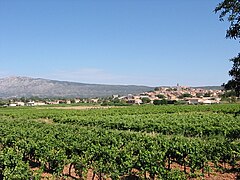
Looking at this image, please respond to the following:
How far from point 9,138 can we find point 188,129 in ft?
50.8

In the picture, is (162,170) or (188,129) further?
(188,129)

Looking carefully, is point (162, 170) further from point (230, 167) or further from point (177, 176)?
point (230, 167)

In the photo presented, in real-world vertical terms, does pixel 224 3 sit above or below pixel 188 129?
above

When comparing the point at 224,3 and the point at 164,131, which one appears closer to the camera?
the point at 224,3

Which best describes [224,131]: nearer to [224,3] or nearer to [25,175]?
[224,3]

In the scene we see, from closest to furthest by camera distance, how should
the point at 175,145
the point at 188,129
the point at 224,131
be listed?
the point at 175,145, the point at 224,131, the point at 188,129

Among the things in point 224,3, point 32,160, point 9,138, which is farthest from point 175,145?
point 9,138

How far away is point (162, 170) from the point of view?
10.9 m

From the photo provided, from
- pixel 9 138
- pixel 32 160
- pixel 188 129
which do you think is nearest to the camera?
pixel 32 160

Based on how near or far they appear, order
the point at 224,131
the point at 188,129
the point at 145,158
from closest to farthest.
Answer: the point at 145,158 → the point at 224,131 → the point at 188,129

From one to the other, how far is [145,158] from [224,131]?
1474cm

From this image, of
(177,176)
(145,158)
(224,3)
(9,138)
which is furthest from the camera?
(9,138)

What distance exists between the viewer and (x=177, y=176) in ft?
33.7

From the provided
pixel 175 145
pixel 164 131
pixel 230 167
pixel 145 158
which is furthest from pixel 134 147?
pixel 164 131
